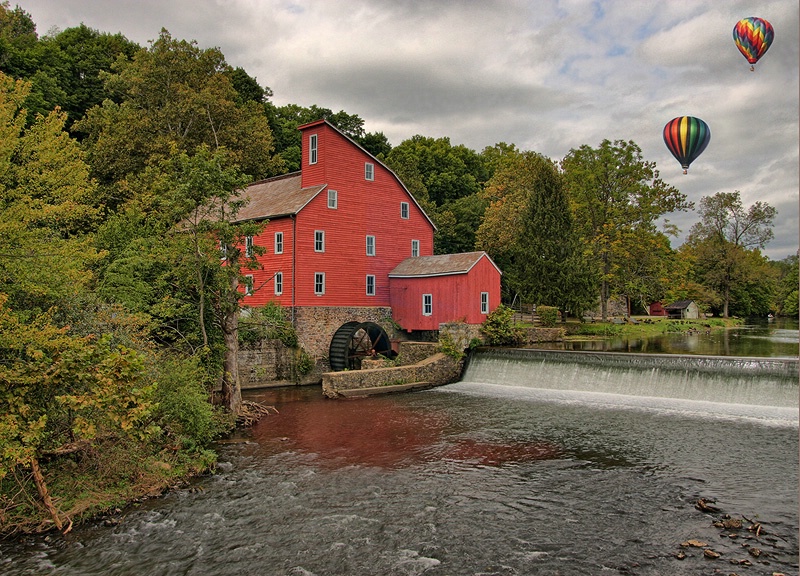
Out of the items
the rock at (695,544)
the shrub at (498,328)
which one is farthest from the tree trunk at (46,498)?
the shrub at (498,328)

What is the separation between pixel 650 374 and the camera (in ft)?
66.9

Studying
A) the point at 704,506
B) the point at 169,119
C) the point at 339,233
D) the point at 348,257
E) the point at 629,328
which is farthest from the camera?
the point at 629,328

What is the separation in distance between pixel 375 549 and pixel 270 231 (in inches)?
809

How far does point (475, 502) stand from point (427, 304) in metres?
18.2

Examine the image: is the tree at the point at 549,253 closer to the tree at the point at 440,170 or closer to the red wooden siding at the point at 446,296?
the red wooden siding at the point at 446,296

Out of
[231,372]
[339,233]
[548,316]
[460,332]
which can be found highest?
[339,233]

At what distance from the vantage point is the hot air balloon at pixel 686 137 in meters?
19.7

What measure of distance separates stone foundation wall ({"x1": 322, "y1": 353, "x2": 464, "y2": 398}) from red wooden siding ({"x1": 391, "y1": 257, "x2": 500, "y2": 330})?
3.10 m

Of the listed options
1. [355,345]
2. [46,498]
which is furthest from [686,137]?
[46,498]

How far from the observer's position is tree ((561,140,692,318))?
150 feet

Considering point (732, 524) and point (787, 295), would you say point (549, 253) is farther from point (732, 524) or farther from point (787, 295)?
point (787, 295)

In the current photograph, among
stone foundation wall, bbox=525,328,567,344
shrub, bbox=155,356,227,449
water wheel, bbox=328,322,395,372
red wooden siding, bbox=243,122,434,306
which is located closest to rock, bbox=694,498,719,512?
shrub, bbox=155,356,227,449

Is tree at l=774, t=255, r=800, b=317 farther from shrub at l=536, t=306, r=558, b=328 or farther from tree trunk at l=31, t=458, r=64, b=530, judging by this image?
tree trunk at l=31, t=458, r=64, b=530

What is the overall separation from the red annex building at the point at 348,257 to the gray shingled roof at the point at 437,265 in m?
0.06
